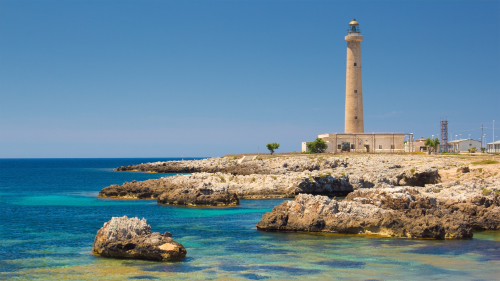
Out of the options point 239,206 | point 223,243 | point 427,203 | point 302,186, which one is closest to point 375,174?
point 302,186

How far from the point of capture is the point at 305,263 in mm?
14758

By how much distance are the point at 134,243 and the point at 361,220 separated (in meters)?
9.20

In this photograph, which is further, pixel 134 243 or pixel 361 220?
pixel 361 220

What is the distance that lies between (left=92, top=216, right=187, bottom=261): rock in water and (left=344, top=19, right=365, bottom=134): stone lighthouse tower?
5798 centimetres

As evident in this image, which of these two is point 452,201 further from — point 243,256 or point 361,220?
point 243,256

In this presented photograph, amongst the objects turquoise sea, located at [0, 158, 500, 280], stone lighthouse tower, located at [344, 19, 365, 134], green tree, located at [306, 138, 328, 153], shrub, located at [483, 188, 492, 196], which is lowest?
turquoise sea, located at [0, 158, 500, 280]

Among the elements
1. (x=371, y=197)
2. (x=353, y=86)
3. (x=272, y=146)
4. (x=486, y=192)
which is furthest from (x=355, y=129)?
(x=371, y=197)

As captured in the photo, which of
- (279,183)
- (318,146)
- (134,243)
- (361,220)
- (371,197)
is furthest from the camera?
(318,146)

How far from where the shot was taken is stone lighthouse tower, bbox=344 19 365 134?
69938 mm

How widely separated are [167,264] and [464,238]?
1145 centimetres

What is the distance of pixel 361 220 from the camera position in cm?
1950

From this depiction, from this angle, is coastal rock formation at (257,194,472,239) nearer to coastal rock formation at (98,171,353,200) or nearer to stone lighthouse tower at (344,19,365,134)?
coastal rock formation at (98,171,353,200)

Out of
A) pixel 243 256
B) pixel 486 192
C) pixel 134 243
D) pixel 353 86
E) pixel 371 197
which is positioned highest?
pixel 353 86

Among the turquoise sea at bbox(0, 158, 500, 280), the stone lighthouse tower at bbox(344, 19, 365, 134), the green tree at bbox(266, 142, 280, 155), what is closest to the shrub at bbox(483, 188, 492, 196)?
the turquoise sea at bbox(0, 158, 500, 280)
